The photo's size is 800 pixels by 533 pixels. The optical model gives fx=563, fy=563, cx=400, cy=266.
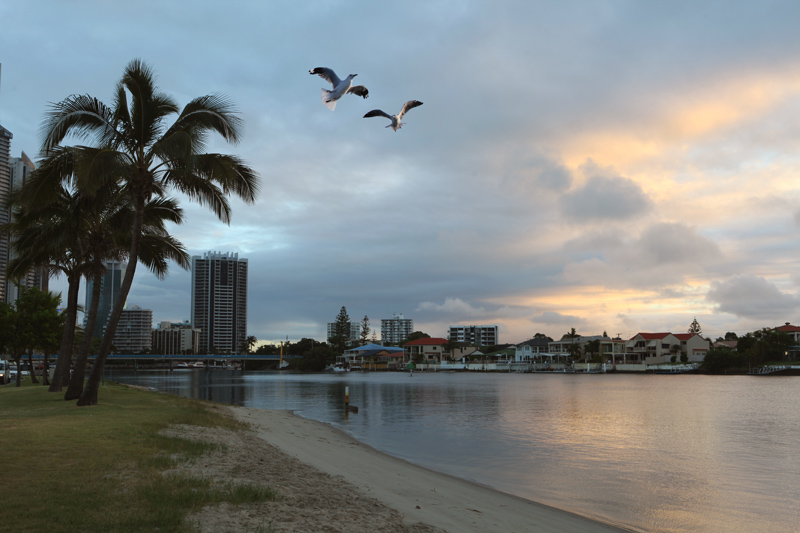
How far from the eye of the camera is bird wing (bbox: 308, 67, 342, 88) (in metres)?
12.9

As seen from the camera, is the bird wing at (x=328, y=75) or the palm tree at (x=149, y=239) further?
the palm tree at (x=149, y=239)

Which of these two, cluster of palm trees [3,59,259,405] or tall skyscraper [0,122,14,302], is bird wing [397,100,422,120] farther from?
tall skyscraper [0,122,14,302]

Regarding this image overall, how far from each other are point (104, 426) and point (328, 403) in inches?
1284

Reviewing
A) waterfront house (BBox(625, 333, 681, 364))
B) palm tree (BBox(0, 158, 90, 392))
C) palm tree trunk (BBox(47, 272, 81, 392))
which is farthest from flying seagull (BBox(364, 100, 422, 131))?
waterfront house (BBox(625, 333, 681, 364))

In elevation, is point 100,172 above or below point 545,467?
above

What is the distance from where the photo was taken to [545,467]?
1848 centimetres

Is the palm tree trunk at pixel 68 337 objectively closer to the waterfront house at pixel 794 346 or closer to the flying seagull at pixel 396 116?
the flying seagull at pixel 396 116

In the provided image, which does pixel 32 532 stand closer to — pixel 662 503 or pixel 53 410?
pixel 662 503

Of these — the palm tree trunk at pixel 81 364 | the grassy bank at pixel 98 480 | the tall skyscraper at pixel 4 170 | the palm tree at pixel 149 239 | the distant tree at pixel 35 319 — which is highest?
the tall skyscraper at pixel 4 170

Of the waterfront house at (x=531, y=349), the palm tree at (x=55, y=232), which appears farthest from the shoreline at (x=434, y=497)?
the waterfront house at (x=531, y=349)

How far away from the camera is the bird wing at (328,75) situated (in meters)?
12.9

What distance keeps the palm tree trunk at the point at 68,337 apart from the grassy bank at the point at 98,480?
38.5ft

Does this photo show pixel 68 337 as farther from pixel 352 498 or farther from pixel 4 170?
pixel 4 170

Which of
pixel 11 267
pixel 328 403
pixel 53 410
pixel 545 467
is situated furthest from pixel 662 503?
pixel 328 403
